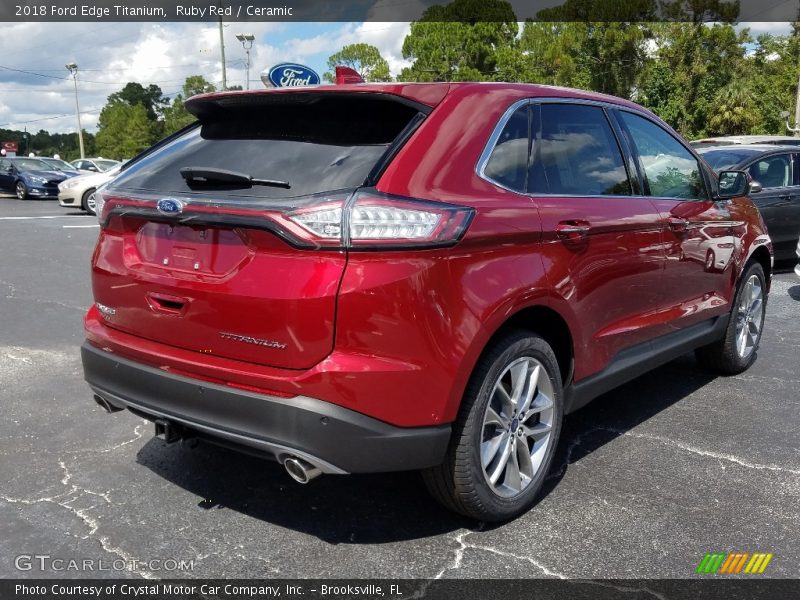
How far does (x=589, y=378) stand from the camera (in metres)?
3.58

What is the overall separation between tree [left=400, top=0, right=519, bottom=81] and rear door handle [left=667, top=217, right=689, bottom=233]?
48466 millimetres

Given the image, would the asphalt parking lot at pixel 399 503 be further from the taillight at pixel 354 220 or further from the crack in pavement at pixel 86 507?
the taillight at pixel 354 220

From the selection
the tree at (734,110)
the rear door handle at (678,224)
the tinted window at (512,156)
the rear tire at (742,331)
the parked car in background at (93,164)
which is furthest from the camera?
the tree at (734,110)

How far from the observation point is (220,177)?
2.80 meters

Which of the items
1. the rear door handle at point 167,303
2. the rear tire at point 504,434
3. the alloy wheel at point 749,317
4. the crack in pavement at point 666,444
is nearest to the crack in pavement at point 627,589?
the rear tire at point 504,434

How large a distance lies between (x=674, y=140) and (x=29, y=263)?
8.21 m

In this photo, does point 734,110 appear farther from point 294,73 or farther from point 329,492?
point 329,492

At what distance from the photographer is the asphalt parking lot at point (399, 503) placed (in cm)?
288

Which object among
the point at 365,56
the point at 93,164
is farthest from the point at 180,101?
the point at 93,164

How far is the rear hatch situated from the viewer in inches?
102

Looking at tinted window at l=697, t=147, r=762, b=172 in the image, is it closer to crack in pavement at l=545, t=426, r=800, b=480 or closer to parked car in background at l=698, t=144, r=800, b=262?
parked car in background at l=698, t=144, r=800, b=262

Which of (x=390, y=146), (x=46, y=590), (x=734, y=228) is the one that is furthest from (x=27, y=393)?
(x=734, y=228)

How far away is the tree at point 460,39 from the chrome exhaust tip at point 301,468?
165ft

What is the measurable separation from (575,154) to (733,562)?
6.10 feet
